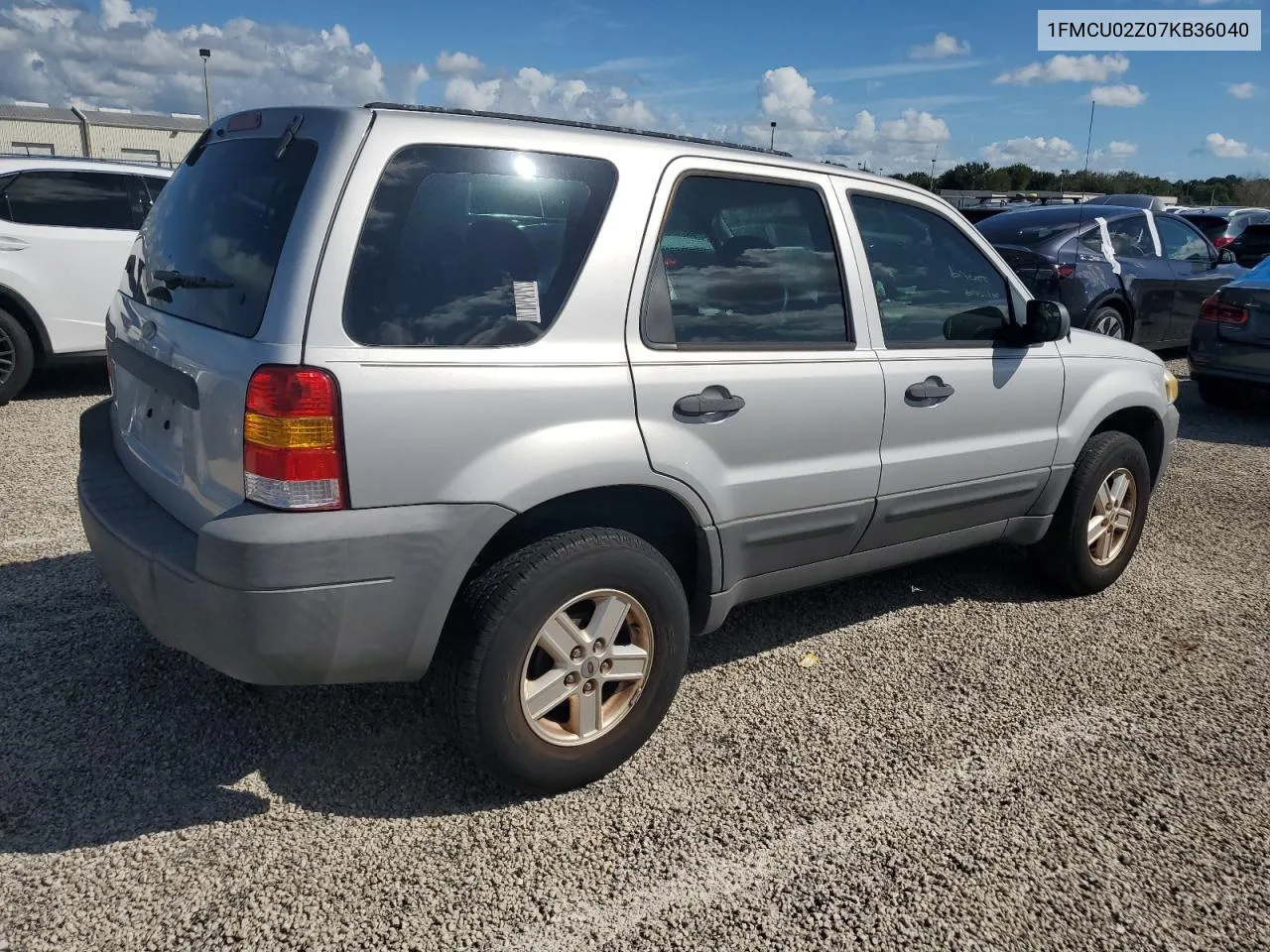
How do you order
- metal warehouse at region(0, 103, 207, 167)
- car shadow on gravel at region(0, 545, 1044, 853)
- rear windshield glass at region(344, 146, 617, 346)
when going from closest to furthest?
1. rear windshield glass at region(344, 146, 617, 346)
2. car shadow on gravel at region(0, 545, 1044, 853)
3. metal warehouse at region(0, 103, 207, 167)

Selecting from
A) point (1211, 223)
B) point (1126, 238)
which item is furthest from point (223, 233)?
point (1211, 223)

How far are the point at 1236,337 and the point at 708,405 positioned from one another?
721 cm

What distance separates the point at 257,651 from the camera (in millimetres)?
2396

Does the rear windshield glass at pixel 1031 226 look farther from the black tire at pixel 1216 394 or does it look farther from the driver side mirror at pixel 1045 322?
the driver side mirror at pixel 1045 322

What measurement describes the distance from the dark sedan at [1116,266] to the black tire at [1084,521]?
187 inches

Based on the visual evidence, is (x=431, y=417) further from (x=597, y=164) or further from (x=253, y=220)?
(x=597, y=164)

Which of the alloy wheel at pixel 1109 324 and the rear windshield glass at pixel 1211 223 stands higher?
the rear windshield glass at pixel 1211 223

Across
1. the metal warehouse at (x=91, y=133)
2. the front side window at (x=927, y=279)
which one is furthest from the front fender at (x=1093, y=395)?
the metal warehouse at (x=91, y=133)

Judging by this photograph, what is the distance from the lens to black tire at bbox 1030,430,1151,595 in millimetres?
4297

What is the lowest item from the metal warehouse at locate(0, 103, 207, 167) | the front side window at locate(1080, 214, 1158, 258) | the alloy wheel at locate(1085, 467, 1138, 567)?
the alloy wheel at locate(1085, 467, 1138, 567)

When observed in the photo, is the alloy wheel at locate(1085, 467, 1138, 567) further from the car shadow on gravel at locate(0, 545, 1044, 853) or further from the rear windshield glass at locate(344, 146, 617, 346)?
the rear windshield glass at locate(344, 146, 617, 346)

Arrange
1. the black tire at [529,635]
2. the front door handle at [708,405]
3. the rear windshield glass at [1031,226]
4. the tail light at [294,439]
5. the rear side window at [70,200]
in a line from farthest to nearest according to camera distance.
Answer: the rear windshield glass at [1031,226] → the rear side window at [70,200] → the front door handle at [708,405] → the black tire at [529,635] → the tail light at [294,439]

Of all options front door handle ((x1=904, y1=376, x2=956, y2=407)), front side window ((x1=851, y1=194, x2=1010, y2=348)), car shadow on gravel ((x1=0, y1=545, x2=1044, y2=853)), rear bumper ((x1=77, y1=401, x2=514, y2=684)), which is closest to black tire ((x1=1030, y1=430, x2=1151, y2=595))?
front side window ((x1=851, y1=194, x2=1010, y2=348))

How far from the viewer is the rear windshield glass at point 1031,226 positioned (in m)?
9.23
